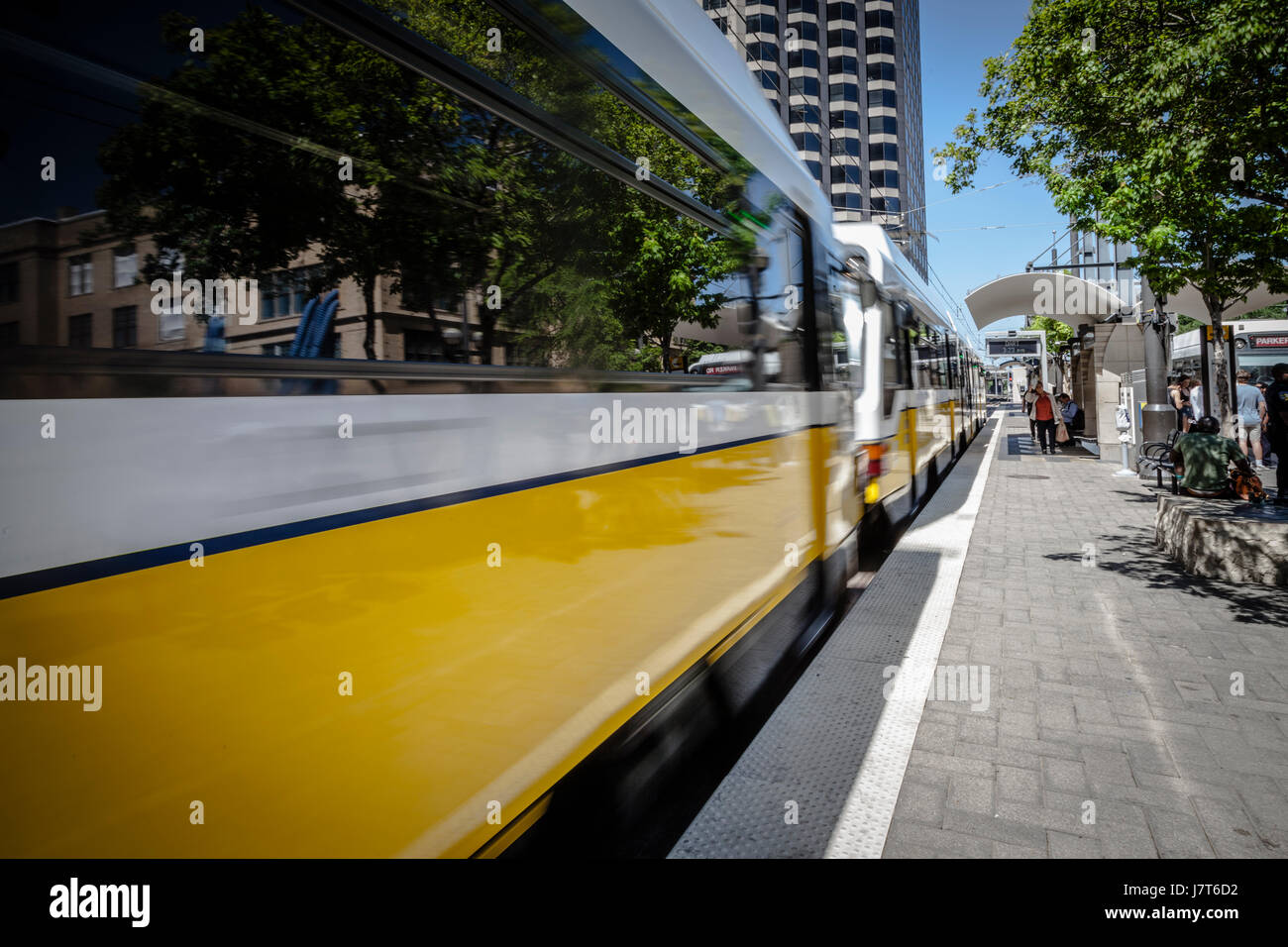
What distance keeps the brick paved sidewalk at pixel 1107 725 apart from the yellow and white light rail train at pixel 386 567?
1166 millimetres

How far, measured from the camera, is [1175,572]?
6.88 m

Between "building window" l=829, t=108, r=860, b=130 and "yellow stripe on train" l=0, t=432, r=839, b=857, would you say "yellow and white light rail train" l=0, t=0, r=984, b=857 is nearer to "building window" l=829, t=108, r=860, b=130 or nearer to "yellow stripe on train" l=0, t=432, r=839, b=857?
"yellow stripe on train" l=0, t=432, r=839, b=857

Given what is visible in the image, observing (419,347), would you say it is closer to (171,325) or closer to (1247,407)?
(171,325)

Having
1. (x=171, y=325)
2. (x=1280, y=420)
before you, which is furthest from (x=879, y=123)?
(x=171, y=325)

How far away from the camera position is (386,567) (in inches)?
69.2

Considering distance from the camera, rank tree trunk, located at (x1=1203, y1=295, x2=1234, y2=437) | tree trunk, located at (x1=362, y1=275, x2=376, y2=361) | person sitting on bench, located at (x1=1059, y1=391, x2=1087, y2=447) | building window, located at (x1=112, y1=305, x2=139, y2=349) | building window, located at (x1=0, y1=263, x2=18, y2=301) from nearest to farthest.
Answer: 1. building window, located at (x1=0, y1=263, x2=18, y2=301)
2. building window, located at (x1=112, y1=305, x2=139, y2=349)
3. tree trunk, located at (x1=362, y1=275, x2=376, y2=361)
4. tree trunk, located at (x1=1203, y1=295, x2=1234, y2=437)
5. person sitting on bench, located at (x1=1059, y1=391, x2=1087, y2=447)

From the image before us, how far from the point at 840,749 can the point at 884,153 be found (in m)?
82.7

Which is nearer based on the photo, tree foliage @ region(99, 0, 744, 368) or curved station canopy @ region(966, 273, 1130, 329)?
tree foliage @ region(99, 0, 744, 368)

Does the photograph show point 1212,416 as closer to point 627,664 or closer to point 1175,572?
point 1175,572

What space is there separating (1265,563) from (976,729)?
4110mm

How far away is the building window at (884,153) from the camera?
76812 millimetres

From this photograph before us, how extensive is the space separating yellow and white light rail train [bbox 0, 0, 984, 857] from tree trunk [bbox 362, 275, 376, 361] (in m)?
0.05

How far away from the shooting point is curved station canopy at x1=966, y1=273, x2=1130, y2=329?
2281cm

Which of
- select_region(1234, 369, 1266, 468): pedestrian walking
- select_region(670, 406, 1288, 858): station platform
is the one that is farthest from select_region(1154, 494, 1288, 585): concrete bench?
select_region(1234, 369, 1266, 468): pedestrian walking
